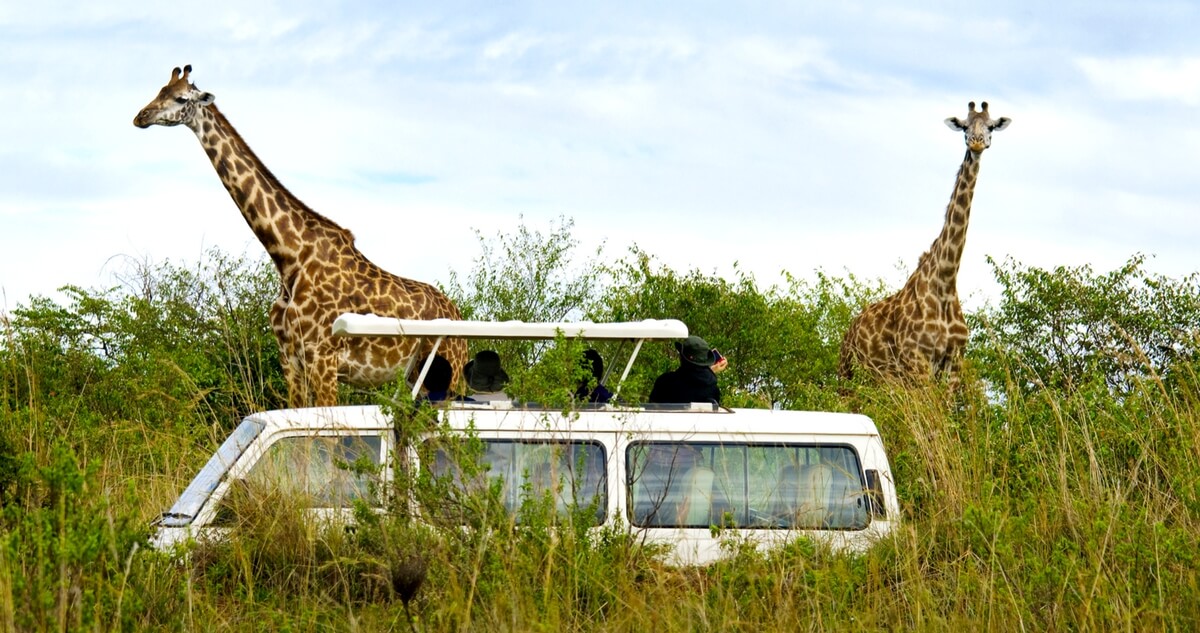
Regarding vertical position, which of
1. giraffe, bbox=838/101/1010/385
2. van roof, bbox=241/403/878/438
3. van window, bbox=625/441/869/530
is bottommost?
van window, bbox=625/441/869/530

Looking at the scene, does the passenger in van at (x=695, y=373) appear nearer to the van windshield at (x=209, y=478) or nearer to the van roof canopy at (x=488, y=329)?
the van roof canopy at (x=488, y=329)

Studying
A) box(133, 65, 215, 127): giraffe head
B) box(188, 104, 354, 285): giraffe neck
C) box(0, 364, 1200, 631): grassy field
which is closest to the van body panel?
box(0, 364, 1200, 631): grassy field

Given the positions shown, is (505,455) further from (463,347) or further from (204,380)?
(204,380)

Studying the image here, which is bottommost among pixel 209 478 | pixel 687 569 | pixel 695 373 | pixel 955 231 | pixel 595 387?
pixel 687 569

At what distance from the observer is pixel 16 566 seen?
5.67 m

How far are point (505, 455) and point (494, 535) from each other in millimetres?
830

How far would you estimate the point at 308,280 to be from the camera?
12.3m

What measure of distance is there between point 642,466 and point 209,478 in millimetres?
2105

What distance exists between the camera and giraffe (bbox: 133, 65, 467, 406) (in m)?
11.8

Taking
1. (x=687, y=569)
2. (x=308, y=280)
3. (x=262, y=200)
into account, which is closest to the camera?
(x=687, y=569)

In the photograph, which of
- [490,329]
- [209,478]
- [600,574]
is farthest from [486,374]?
[600,574]

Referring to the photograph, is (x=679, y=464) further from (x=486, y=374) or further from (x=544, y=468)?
(x=486, y=374)

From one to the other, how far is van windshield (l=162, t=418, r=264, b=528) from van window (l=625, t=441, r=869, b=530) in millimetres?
1884

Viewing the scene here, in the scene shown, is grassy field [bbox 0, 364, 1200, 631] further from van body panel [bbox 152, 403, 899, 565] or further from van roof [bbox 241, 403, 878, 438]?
van roof [bbox 241, 403, 878, 438]
